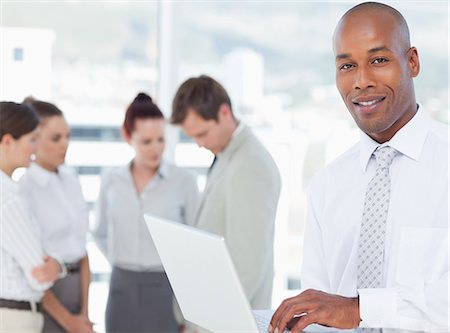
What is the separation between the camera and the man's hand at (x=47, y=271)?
296cm

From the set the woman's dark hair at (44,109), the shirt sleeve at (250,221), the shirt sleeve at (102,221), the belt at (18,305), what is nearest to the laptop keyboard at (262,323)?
the shirt sleeve at (250,221)

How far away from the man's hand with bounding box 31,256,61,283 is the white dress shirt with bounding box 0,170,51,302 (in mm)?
16

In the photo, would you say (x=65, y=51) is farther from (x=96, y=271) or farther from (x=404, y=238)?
(x=404, y=238)

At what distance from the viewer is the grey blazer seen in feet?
9.78

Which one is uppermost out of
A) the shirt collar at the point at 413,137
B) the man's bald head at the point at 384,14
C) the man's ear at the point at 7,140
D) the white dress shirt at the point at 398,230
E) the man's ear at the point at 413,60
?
the man's bald head at the point at 384,14

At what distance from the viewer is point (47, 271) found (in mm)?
3018

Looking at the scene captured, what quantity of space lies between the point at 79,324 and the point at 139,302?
32 cm

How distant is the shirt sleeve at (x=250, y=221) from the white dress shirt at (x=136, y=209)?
87 cm

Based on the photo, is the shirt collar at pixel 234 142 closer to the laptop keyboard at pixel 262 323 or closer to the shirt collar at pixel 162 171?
the shirt collar at pixel 162 171

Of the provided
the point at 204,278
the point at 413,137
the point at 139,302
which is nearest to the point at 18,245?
the point at 139,302

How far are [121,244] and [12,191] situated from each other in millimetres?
980

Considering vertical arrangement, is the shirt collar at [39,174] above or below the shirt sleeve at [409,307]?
above

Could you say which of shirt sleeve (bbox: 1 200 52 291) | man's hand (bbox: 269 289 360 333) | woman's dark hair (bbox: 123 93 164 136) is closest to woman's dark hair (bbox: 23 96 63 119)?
woman's dark hair (bbox: 123 93 164 136)

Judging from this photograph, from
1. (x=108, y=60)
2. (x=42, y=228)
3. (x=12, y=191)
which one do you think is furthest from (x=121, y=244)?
(x=108, y=60)
